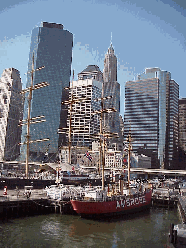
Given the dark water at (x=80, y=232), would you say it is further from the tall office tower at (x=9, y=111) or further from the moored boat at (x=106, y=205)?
the tall office tower at (x=9, y=111)

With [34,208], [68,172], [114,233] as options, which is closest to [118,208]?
[114,233]

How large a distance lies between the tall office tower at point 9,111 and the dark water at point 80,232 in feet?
508

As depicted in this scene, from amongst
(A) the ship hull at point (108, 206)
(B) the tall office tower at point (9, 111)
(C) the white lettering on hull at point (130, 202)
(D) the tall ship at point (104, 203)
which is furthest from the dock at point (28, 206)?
(B) the tall office tower at point (9, 111)

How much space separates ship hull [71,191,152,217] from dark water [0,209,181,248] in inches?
47.0

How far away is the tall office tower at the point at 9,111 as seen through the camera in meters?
182

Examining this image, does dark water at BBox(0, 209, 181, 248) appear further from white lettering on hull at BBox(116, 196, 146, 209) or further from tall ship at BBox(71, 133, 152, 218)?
white lettering on hull at BBox(116, 196, 146, 209)

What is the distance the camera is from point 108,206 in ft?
113

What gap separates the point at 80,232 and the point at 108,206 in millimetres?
8337

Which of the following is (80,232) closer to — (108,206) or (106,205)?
(106,205)

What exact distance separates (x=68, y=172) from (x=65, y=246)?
38.3m

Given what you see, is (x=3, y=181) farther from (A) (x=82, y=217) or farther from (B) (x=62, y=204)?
(A) (x=82, y=217)

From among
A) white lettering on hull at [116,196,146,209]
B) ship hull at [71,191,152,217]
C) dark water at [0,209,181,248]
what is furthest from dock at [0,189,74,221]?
white lettering on hull at [116,196,146,209]

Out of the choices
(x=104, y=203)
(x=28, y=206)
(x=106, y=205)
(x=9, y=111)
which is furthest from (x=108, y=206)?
(x=9, y=111)

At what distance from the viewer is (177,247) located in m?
17.4
